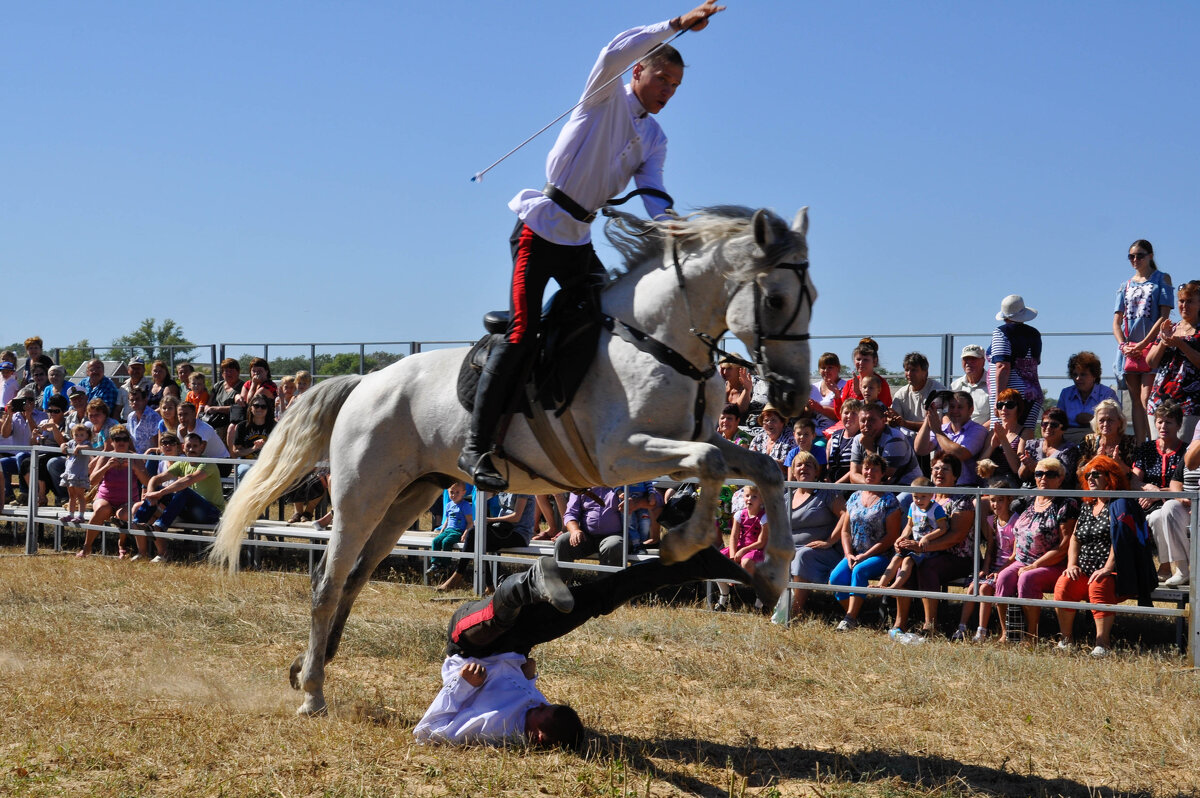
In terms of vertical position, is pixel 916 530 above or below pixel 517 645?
above

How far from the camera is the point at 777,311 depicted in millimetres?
4930

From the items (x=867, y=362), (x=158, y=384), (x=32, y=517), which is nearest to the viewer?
(x=867, y=362)

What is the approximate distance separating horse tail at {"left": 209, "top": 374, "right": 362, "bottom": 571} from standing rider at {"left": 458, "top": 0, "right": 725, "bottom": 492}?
1.53m

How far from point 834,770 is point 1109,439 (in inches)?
168

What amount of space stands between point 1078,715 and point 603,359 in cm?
306

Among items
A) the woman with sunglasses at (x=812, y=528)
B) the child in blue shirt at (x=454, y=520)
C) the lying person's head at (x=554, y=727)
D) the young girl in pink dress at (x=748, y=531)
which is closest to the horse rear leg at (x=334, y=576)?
the lying person's head at (x=554, y=727)

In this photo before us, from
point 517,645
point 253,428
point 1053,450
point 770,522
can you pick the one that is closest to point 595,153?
point 770,522

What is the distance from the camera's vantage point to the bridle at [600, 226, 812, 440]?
193 inches

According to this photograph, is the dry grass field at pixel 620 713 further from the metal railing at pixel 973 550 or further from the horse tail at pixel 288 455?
the horse tail at pixel 288 455

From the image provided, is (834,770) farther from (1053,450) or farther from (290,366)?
(290,366)

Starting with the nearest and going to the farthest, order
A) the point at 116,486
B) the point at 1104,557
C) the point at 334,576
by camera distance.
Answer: the point at 334,576, the point at 1104,557, the point at 116,486

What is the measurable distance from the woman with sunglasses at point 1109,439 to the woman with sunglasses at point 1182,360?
725 millimetres

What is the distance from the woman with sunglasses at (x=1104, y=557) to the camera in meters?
7.46

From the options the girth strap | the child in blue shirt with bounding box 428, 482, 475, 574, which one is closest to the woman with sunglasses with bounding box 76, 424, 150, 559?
the child in blue shirt with bounding box 428, 482, 475, 574
